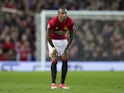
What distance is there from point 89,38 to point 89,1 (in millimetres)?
5329

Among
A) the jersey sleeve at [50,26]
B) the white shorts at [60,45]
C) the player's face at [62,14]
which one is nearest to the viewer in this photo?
the player's face at [62,14]

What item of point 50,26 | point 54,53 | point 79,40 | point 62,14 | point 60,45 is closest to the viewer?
point 62,14

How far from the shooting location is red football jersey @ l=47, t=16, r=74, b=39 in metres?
13.6

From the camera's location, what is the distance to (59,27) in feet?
44.9

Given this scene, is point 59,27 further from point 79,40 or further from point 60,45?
point 79,40

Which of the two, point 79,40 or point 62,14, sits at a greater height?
point 62,14

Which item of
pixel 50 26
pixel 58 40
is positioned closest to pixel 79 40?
pixel 58 40

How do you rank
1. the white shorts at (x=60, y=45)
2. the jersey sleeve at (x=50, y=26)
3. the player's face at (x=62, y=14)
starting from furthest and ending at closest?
the white shorts at (x=60, y=45) → the jersey sleeve at (x=50, y=26) → the player's face at (x=62, y=14)

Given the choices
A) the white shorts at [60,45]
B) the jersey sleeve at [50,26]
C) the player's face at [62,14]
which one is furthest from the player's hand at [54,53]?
the player's face at [62,14]

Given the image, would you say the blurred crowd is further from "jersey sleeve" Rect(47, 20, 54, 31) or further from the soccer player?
"jersey sleeve" Rect(47, 20, 54, 31)

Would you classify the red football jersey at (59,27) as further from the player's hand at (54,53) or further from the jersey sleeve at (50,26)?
the player's hand at (54,53)

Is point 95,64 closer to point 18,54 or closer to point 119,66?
point 119,66

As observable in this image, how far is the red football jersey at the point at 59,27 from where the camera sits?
13562 mm

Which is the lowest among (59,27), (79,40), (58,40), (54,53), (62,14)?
(79,40)
